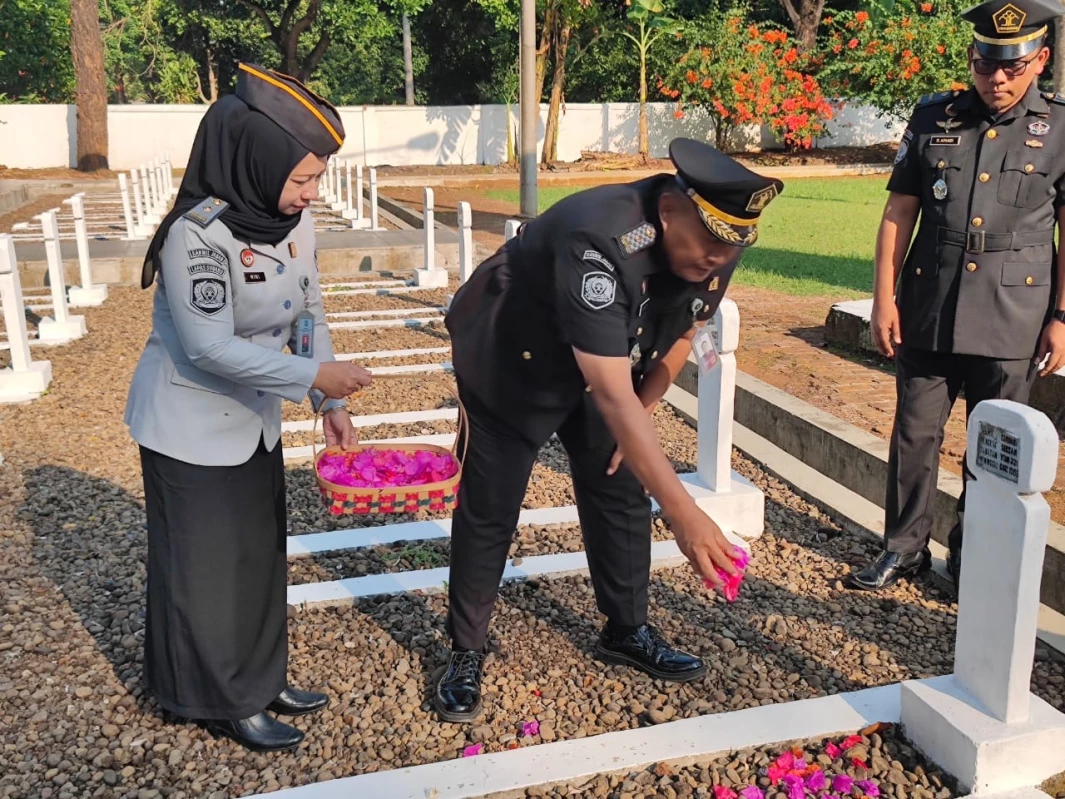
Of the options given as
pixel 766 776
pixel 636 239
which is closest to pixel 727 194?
pixel 636 239

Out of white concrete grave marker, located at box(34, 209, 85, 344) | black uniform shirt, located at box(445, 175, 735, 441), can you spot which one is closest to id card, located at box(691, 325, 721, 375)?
black uniform shirt, located at box(445, 175, 735, 441)

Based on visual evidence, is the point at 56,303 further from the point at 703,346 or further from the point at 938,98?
the point at 938,98

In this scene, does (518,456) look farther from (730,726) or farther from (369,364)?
(369,364)

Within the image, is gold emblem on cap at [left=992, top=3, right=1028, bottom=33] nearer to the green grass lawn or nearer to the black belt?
the black belt

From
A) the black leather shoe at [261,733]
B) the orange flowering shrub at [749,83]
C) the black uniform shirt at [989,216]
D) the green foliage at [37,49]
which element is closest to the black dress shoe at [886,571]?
the black uniform shirt at [989,216]

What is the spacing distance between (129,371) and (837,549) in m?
5.47

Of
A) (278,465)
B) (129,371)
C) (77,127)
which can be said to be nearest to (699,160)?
(278,465)

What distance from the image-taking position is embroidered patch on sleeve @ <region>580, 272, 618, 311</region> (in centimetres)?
232

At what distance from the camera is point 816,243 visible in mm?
12758

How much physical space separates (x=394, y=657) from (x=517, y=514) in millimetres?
806

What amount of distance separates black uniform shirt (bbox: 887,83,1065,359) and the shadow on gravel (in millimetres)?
2972

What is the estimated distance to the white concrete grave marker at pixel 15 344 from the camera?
260 inches

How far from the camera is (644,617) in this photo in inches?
130

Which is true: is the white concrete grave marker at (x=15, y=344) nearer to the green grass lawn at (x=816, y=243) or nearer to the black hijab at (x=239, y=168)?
the black hijab at (x=239, y=168)
